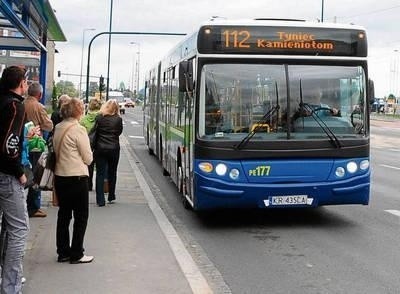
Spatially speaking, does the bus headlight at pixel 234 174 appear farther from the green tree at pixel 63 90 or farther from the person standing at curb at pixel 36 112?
the green tree at pixel 63 90

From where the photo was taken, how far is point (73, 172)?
6.38 m

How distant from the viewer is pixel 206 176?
844cm

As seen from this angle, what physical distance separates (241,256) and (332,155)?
2166 mm

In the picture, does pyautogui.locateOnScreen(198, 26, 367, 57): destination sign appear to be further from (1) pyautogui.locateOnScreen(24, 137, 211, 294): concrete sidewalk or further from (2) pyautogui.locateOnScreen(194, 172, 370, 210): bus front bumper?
(1) pyautogui.locateOnScreen(24, 137, 211, 294): concrete sidewalk

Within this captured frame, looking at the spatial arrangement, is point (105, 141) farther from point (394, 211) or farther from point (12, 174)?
point (12, 174)

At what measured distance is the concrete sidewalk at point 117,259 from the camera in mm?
5777

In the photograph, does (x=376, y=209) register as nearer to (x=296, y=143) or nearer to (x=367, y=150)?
(x=367, y=150)

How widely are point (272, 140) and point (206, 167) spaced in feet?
3.13

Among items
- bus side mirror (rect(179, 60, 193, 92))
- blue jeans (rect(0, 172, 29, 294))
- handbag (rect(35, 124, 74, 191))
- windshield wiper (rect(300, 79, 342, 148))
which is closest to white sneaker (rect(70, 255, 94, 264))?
handbag (rect(35, 124, 74, 191))

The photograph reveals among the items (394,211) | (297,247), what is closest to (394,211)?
(394,211)

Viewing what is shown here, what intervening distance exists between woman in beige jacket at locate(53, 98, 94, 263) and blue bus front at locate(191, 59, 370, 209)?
2317 millimetres

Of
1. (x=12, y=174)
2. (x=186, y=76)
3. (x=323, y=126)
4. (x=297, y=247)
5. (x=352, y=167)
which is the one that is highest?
(x=186, y=76)

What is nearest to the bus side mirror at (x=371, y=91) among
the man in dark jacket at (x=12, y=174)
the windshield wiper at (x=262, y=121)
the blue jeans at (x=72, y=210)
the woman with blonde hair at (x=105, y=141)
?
the windshield wiper at (x=262, y=121)

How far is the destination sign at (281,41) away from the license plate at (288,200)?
198cm
